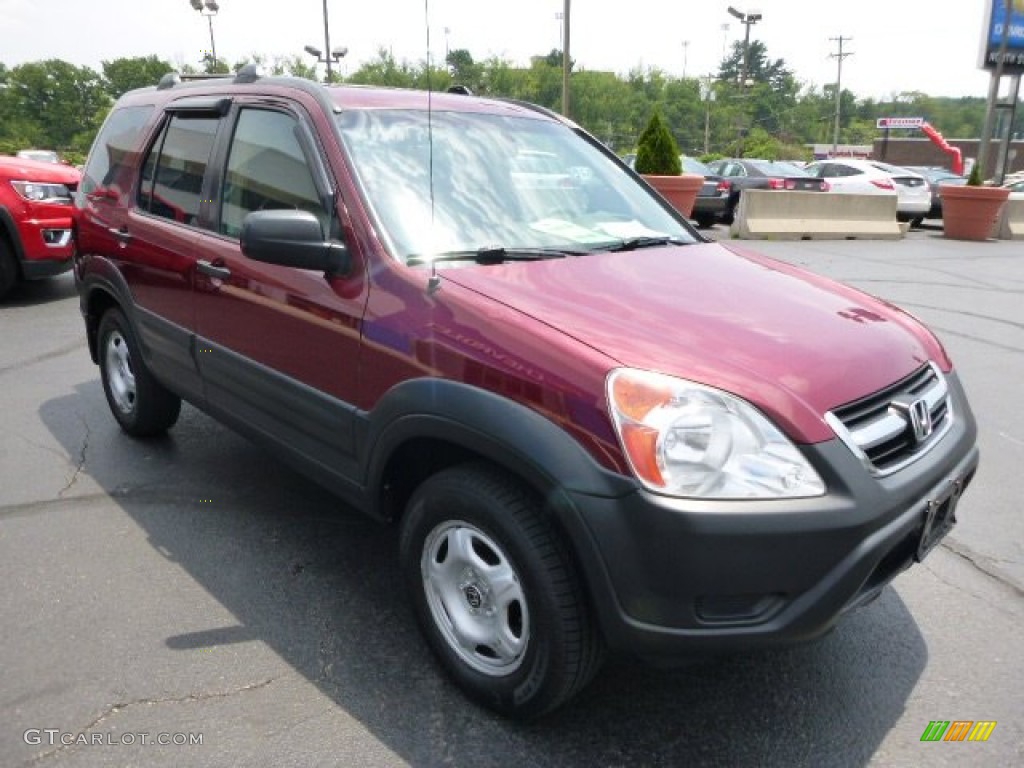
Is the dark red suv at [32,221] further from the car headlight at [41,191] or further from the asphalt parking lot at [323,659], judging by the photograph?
the asphalt parking lot at [323,659]

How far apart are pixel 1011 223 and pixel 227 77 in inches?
708

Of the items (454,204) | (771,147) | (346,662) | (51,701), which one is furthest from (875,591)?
(771,147)

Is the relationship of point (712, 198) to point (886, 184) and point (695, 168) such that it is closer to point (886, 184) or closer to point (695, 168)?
point (695, 168)

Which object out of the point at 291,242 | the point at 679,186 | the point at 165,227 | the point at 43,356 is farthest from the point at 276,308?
the point at 679,186

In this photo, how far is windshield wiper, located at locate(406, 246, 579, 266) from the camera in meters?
2.61

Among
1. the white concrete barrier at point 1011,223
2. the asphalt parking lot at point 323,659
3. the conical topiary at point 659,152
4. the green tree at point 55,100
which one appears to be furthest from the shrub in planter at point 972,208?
the green tree at point 55,100

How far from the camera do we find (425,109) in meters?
3.21

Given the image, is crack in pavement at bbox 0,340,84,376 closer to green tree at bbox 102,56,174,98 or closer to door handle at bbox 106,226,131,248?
door handle at bbox 106,226,131,248

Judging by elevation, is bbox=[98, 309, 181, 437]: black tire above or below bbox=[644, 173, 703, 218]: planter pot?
below

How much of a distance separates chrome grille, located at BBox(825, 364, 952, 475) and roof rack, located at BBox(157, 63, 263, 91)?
2766 millimetres

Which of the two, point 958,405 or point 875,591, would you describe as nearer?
point 875,591

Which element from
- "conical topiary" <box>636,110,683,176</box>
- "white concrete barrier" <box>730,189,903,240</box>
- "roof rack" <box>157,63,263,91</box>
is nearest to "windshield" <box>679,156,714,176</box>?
"white concrete barrier" <box>730,189,903,240</box>

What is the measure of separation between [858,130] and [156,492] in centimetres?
13196

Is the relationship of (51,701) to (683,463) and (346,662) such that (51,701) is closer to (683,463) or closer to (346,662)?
(346,662)
